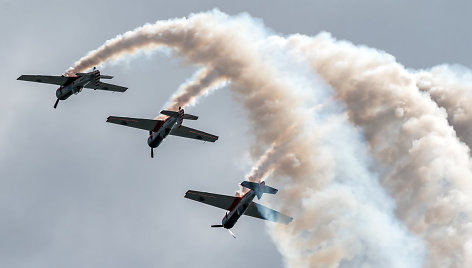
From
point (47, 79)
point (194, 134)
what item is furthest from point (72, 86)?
point (194, 134)

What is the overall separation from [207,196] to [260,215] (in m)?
7.65

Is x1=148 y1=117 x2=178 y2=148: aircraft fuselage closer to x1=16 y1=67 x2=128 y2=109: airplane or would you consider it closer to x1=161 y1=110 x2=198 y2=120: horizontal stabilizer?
x1=161 y1=110 x2=198 y2=120: horizontal stabilizer

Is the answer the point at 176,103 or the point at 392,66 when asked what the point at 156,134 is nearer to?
the point at 176,103

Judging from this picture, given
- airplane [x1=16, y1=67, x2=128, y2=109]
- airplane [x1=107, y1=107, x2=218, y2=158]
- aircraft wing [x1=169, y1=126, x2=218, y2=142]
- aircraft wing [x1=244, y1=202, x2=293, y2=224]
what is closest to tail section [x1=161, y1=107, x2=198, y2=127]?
airplane [x1=107, y1=107, x2=218, y2=158]

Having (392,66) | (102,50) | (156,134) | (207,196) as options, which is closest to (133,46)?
(102,50)

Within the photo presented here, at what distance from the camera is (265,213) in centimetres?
10844

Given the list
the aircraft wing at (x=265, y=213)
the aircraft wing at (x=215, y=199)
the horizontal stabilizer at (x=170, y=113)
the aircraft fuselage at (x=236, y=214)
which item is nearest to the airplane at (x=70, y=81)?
the horizontal stabilizer at (x=170, y=113)

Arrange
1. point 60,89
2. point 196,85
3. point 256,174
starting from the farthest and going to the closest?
point 60,89, point 196,85, point 256,174

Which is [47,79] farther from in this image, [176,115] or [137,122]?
[176,115]

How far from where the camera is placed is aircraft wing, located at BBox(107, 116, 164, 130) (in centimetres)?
10766

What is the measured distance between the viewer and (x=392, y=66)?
373 ft

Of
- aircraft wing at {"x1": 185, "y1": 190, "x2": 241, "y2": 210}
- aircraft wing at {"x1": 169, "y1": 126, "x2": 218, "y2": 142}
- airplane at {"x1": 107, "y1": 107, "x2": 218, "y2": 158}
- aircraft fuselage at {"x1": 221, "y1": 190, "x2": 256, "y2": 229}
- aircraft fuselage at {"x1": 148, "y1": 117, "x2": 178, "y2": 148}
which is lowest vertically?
aircraft fuselage at {"x1": 221, "y1": 190, "x2": 256, "y2": 229}

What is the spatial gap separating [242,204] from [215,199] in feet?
19.7

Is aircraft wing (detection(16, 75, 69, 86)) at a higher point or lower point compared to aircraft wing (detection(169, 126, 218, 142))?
lower
